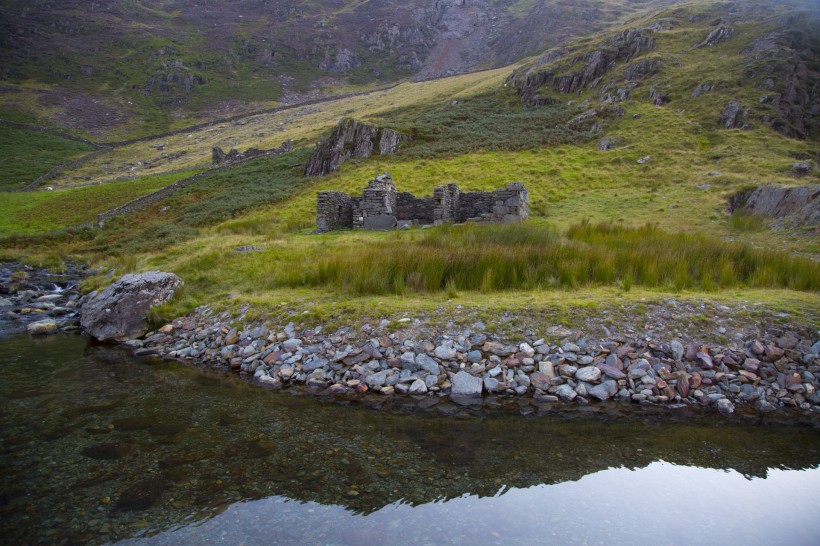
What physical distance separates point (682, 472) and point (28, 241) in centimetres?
3476

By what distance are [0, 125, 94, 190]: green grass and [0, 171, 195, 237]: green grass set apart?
15.6 m

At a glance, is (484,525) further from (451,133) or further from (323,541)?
(451,133)

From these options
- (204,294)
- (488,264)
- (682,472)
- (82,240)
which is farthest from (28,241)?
(682,472)

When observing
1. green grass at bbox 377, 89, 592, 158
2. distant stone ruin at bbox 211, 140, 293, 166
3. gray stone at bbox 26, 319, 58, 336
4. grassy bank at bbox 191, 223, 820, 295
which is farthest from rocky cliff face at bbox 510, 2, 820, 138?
gray stone at bbox 26, 319, 58, 336

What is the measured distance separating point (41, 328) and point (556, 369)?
12744 millimetres

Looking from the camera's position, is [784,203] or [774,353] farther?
[784,203]

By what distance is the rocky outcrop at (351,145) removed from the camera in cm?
3816

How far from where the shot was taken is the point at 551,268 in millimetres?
11062

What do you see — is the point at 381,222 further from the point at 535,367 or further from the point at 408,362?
the point at 535,367

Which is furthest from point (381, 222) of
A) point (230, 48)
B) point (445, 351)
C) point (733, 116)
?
point (230, 48)

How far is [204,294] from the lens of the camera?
40.9 feet

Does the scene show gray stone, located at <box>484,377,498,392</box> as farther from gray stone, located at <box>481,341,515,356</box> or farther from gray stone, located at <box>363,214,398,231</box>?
gray stone, located at <box>363,214,398,231</box>

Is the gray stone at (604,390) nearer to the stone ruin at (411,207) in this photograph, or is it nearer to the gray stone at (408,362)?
the gray stone at (408,362)

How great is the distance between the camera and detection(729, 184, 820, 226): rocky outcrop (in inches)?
644
